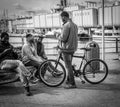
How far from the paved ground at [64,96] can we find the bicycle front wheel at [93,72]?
14 cm

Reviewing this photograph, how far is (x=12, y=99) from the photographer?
175 inches

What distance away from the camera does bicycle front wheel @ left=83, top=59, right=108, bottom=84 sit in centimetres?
543

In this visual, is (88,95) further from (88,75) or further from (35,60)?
(35,60)

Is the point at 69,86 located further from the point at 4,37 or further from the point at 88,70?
the point at 4,37

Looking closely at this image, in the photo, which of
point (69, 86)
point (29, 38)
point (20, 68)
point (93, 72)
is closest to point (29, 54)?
point (29, 38)

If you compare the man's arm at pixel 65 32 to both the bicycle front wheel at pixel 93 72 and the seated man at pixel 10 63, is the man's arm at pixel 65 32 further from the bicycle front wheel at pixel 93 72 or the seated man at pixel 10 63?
the seated man at pixel 10 63

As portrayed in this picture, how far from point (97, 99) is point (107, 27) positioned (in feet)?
272

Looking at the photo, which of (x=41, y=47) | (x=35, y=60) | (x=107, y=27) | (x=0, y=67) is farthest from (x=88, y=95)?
(x=107, y=27)

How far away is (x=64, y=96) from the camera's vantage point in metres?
4.55

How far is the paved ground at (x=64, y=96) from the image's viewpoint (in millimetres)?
4089

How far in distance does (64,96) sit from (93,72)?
1.23 m

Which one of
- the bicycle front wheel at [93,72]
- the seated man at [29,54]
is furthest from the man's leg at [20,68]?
the bicycle front wheel at [93,72]

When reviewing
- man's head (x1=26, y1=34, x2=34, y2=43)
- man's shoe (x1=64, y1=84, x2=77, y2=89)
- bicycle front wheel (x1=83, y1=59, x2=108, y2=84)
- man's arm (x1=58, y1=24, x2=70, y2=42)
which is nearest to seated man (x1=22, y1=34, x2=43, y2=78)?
man's head (x1=26, y1=34, x2=34, y2=43)

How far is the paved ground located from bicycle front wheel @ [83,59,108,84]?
0.14m
